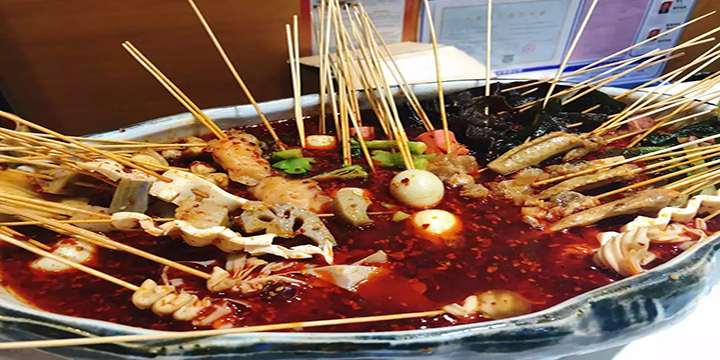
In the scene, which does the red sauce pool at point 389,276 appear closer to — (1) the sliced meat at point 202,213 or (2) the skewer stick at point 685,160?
(1) the sliced meat at point 202,213

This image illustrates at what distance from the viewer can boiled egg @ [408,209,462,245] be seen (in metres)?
1.62

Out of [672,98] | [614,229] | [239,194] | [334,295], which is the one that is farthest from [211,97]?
[672,98]

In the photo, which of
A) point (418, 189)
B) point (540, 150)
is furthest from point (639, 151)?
point (418, 189)

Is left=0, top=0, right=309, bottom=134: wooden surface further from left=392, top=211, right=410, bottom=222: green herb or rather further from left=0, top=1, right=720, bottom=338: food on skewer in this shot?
left=392, top=211, right=410, bottom=222: green herb

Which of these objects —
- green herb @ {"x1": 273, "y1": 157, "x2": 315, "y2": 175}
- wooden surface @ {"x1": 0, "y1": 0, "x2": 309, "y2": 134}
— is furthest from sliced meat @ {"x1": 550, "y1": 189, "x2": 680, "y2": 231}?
wooden surface @ {"x1": 0, "y1": 0, "x2": 309, "y2": 134}

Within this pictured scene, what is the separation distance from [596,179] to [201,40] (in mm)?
2291

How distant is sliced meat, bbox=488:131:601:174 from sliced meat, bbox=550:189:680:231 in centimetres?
41

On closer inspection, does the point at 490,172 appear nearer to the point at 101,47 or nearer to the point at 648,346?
the point at 648,346

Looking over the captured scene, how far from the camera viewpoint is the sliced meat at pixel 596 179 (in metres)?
1.82

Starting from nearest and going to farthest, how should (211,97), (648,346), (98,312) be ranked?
(98,312) → (648,346) → (211,97)

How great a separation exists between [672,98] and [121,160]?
8.25 feet

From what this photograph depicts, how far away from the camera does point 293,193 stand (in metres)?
1.73

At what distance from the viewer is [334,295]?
1.37 meters

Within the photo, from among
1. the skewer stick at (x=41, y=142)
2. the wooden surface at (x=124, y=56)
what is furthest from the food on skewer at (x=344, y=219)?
the wooden surface at (x=124, y=56)
